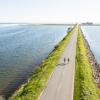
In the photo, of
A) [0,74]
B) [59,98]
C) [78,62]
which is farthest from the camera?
[78,62]

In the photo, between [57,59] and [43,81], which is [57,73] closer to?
[43,81]

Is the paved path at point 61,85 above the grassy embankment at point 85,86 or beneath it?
above

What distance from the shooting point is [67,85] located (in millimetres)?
34188

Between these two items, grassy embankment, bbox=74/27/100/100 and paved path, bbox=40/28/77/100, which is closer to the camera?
paved path, bbox=40/28/77/100

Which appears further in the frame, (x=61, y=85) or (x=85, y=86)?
(x=85, y=86)

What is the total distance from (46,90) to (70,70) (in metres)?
11.8

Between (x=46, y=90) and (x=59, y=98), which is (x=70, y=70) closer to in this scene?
(x=46, y=90)

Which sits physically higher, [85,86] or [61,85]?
[61,85]

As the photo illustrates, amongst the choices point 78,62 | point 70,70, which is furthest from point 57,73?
point 78,62

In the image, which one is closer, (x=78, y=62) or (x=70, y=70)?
(x=70, y=70)

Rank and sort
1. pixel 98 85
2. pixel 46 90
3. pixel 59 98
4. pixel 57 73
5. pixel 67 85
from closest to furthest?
pixel 59 98 → pixel 46 90 → pixel 67 85 → pixel 98 85 → pixel 57 73

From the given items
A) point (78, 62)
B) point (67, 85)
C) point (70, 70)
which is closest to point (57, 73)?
point (70, 70)

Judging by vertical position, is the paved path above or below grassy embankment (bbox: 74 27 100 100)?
above

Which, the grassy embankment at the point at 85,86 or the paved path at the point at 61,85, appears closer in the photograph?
the paved path at the point at 61,85
